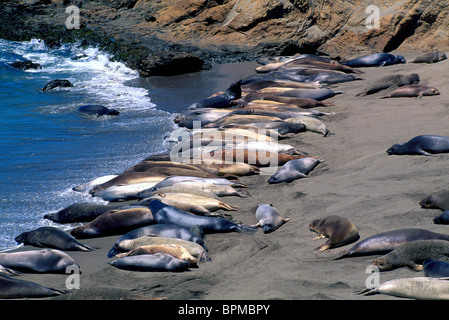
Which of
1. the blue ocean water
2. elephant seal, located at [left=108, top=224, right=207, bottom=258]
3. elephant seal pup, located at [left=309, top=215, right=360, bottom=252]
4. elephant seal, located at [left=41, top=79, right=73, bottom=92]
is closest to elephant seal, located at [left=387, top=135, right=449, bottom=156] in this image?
elephant seal pup, located at [left=309, top=215, right=360, bottom=252]

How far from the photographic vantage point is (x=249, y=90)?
11383mm

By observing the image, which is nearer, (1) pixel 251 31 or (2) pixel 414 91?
(2) pixel 414 91

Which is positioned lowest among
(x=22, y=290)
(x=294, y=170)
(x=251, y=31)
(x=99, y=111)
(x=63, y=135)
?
(x=63, y=135)

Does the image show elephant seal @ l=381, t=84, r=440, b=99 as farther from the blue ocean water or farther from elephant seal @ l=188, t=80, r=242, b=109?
the blue ocean water

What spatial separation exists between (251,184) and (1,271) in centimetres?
309

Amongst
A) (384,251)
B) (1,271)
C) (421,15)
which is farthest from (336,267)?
(421,15)

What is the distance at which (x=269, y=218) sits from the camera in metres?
5.16

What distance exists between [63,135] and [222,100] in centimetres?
282

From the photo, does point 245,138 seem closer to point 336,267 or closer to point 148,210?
point 148,210

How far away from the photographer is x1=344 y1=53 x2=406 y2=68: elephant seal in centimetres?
1311

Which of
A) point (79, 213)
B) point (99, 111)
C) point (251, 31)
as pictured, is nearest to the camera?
point (79, 213)

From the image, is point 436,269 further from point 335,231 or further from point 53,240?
point 53,240
